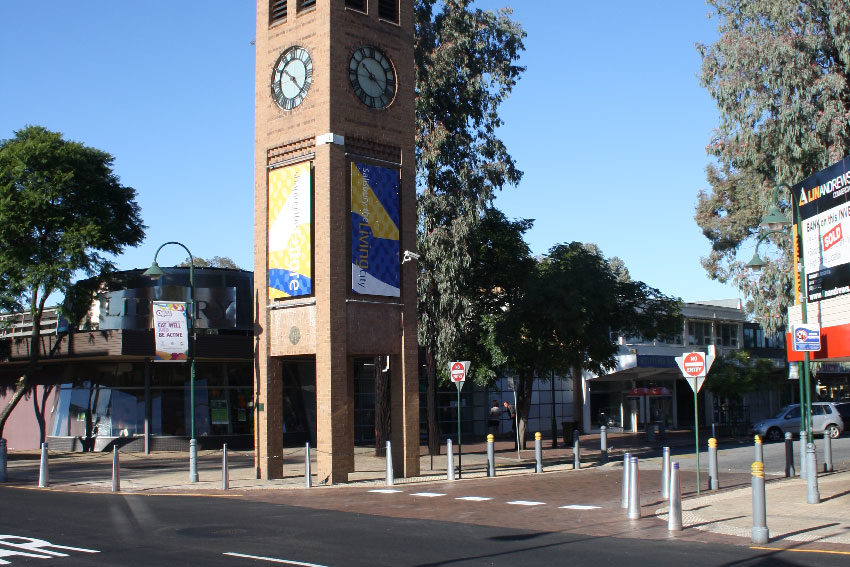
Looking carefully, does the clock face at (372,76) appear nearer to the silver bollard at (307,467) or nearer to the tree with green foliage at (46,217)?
the silver bollard at (307,467)

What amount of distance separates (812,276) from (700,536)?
9.84m

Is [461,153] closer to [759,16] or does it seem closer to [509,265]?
[509,265]

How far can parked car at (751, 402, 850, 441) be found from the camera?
37.8 metres

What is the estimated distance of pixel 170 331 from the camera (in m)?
23.8

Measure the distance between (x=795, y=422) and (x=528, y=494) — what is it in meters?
23.3

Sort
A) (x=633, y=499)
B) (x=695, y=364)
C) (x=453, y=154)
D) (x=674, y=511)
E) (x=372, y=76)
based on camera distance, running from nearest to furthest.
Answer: (x=674, y=511) → (x=633, y=499) → (x=695, y=364) → (x=372, y=76) → (x=453, y=154)

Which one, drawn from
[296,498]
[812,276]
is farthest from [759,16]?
[296,498]

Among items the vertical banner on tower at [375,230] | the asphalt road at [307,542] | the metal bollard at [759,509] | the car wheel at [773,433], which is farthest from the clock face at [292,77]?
the car wheel at [773,433]

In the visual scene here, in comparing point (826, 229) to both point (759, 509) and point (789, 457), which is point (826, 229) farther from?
point (759, 509)

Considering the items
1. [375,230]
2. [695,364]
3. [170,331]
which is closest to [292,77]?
[375,230]

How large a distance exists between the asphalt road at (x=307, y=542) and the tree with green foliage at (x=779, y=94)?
20673mm

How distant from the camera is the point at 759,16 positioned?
32.4 m

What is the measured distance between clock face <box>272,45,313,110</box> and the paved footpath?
34.6 feet

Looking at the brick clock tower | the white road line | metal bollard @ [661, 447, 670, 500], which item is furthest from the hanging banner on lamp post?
metal bollard @ [661, 447, 670, 500]
